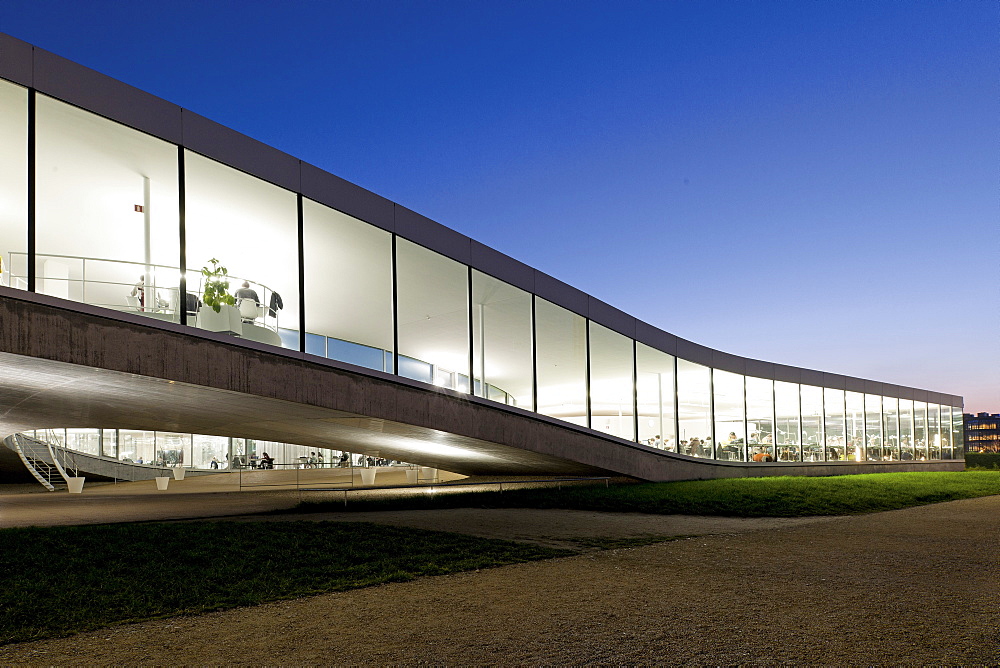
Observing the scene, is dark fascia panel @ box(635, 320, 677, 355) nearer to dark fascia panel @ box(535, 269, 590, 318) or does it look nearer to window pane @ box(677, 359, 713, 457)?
window pane @ box(677, 359, 713, 457)

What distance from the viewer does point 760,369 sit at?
30469mm

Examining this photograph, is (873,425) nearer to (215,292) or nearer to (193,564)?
(215,292)

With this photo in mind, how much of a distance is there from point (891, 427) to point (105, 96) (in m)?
38.8

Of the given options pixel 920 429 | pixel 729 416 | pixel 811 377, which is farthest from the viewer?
pixel 920 429

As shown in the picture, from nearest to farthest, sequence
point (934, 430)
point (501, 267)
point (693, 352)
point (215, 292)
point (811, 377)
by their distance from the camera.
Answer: point (215, 292) → point (501, 267) → point (693, 352) → point (811, 377) → point (934, 430)

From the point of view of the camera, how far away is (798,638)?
17.6ft

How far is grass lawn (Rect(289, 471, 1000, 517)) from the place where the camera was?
51.0 feet

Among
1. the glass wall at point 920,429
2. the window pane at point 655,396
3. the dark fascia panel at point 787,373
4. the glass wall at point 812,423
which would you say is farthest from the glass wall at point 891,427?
the window pane at point 655,396

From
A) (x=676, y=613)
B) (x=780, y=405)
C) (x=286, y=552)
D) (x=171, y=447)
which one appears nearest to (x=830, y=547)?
(x=676, y=613)

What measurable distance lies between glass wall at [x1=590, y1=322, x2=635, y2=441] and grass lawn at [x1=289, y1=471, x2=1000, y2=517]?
4.27 m

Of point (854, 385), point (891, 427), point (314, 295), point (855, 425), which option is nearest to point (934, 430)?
point (891, 427)

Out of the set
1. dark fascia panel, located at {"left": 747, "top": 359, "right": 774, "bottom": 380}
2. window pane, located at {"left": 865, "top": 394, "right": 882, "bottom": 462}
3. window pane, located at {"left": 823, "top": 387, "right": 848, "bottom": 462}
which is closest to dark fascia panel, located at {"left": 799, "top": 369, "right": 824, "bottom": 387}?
window pane, located at {"left": 823, "top": 387, "right": 848, "bottom": 462}

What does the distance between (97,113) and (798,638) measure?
1176 cm

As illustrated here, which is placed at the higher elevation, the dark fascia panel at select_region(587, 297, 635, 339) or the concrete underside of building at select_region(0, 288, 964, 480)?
the dark fascia panel at select_region(587, 297, 635, 339)
